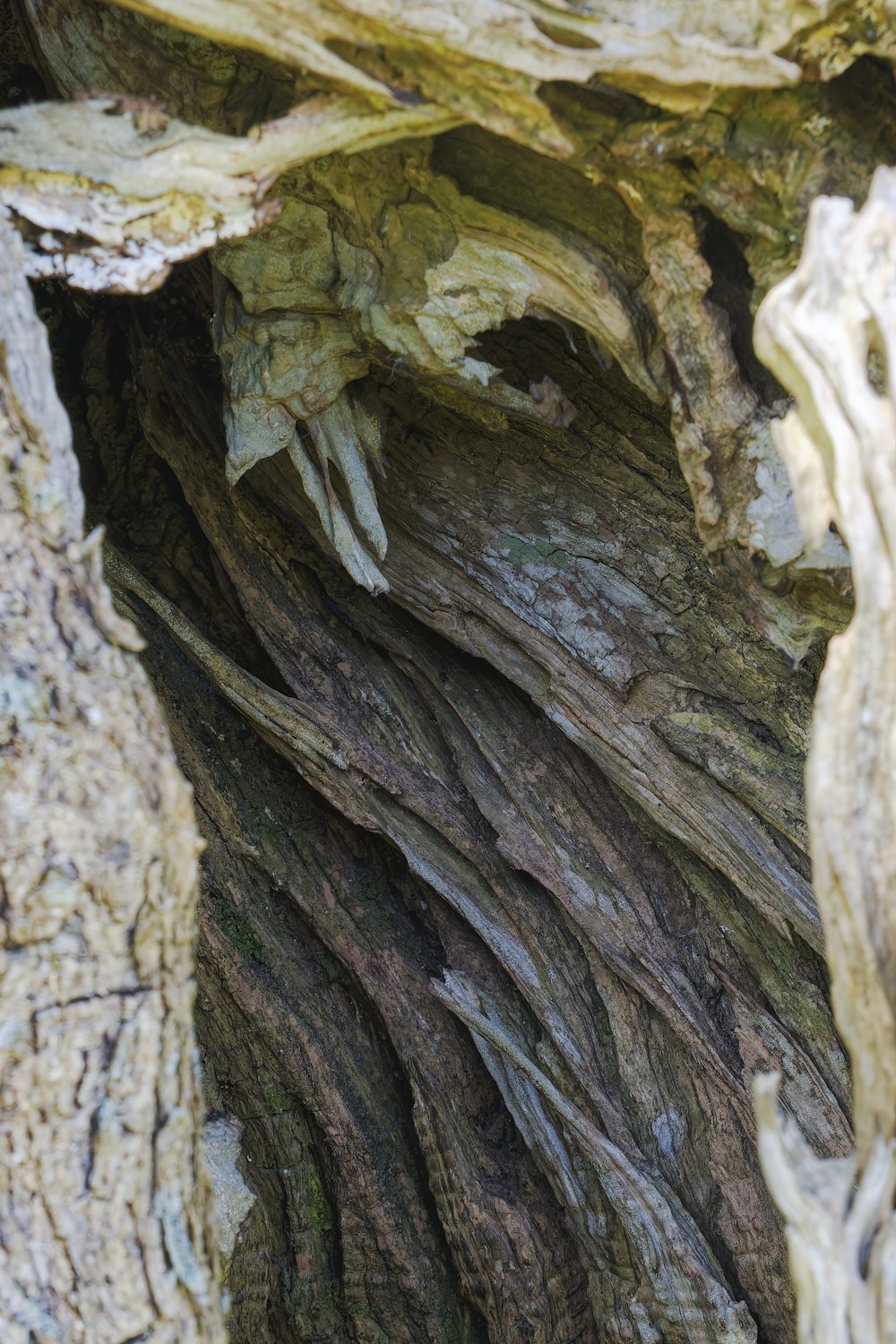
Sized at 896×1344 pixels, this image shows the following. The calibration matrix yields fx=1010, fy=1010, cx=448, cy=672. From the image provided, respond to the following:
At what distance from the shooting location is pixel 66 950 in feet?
5.86

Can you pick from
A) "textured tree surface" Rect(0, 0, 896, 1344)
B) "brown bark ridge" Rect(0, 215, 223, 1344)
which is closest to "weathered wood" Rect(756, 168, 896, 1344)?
"textured tree surface" Rect(0, 0, 896, 1344)

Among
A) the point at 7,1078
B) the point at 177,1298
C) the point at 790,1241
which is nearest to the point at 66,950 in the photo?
the point at 7,1078

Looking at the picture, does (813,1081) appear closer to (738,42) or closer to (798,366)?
(798,366)

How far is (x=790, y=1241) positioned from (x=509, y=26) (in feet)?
7.08

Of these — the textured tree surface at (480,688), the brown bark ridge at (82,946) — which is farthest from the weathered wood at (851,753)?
the brown bark ridge at (82,946)

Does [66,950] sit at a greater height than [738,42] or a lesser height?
lesser

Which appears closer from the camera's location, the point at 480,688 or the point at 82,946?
the point at 82,946

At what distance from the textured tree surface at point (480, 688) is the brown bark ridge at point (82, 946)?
901 millimetres

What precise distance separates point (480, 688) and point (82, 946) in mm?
2220

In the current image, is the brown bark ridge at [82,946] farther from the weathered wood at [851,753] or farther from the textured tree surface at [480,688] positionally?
the weathered wood at [851,753]

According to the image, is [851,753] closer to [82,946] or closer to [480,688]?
[82,946]

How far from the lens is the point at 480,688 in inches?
151

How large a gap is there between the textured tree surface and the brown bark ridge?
901mm

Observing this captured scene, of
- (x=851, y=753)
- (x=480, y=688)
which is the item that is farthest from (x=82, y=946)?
(x=480, y=688)
